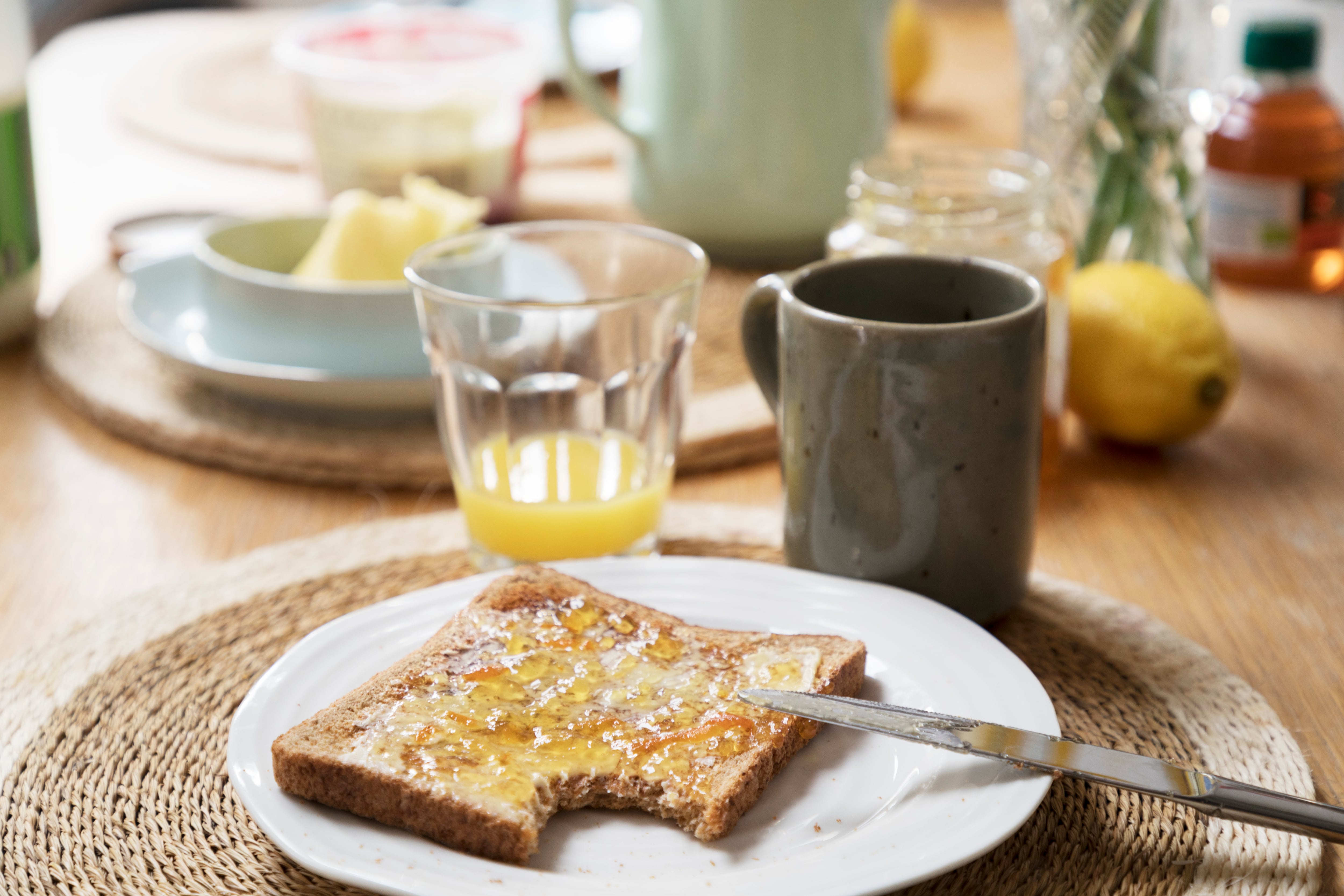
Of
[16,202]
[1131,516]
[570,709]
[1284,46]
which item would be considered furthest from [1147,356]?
[16,202]

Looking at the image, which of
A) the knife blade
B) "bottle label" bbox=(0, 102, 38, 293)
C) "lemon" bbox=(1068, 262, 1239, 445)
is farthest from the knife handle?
"bottle label" bbox=(0, 102, 38, 293)

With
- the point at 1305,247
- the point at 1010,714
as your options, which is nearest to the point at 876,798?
the point at 1010,714

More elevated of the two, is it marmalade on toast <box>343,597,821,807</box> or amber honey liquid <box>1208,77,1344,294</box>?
amber honey liquid <box>1208,77,1344,294</box>

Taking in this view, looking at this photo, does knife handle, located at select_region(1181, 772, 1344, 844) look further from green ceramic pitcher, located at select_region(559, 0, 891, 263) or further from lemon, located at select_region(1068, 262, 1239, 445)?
green ceramic pitcher, located at select_region(559, 0, 891, 263)

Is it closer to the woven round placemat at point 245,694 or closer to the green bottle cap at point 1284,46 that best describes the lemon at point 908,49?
the green bottle cap at point 1284,46

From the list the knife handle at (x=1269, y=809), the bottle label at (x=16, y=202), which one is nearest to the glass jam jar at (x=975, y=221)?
the knife handle at (x=1269, y=809)

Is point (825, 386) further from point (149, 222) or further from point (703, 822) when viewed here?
point (149, 222)
